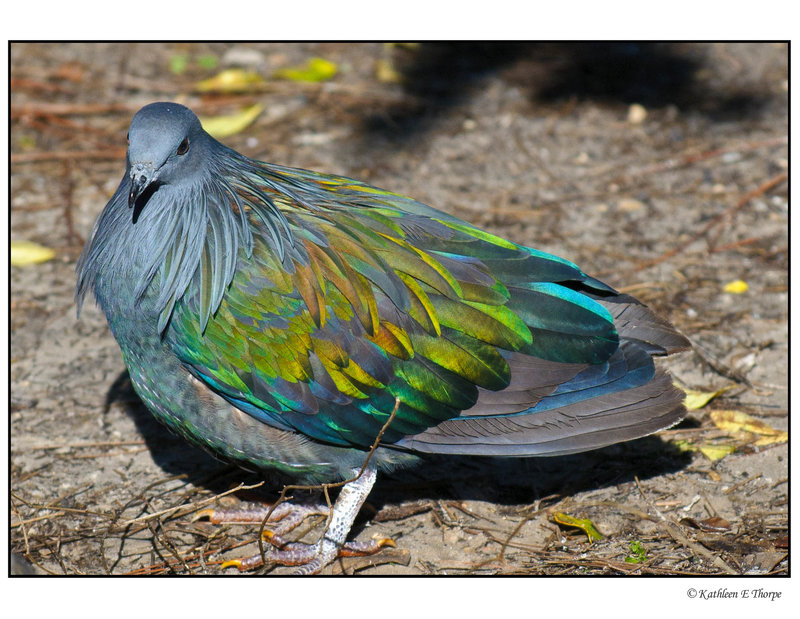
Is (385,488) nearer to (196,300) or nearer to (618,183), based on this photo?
(196,300)

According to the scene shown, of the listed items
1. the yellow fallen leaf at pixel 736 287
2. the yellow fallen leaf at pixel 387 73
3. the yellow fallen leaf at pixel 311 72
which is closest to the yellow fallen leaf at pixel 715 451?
the yellow fallen leaf at pixel 736 287

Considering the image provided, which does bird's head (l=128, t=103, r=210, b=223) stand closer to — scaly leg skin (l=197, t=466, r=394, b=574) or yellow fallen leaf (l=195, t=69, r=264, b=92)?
scaly leg skin (l=197, t=466, r=394, b=574)

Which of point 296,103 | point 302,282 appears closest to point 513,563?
point 302,282

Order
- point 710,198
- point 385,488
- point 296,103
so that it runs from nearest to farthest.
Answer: point 385,488, point 710,198, point 296,103

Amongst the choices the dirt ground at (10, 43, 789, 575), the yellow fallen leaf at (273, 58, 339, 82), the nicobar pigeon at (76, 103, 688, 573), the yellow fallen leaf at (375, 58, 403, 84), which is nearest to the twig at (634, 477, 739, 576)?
the dirt ground at (10, 43, 789, 575)

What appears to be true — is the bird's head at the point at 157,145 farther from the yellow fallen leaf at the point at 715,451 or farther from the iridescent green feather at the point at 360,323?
the yellow fallen leaf at the point at 715,451

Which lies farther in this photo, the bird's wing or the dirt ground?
the dirt ground
